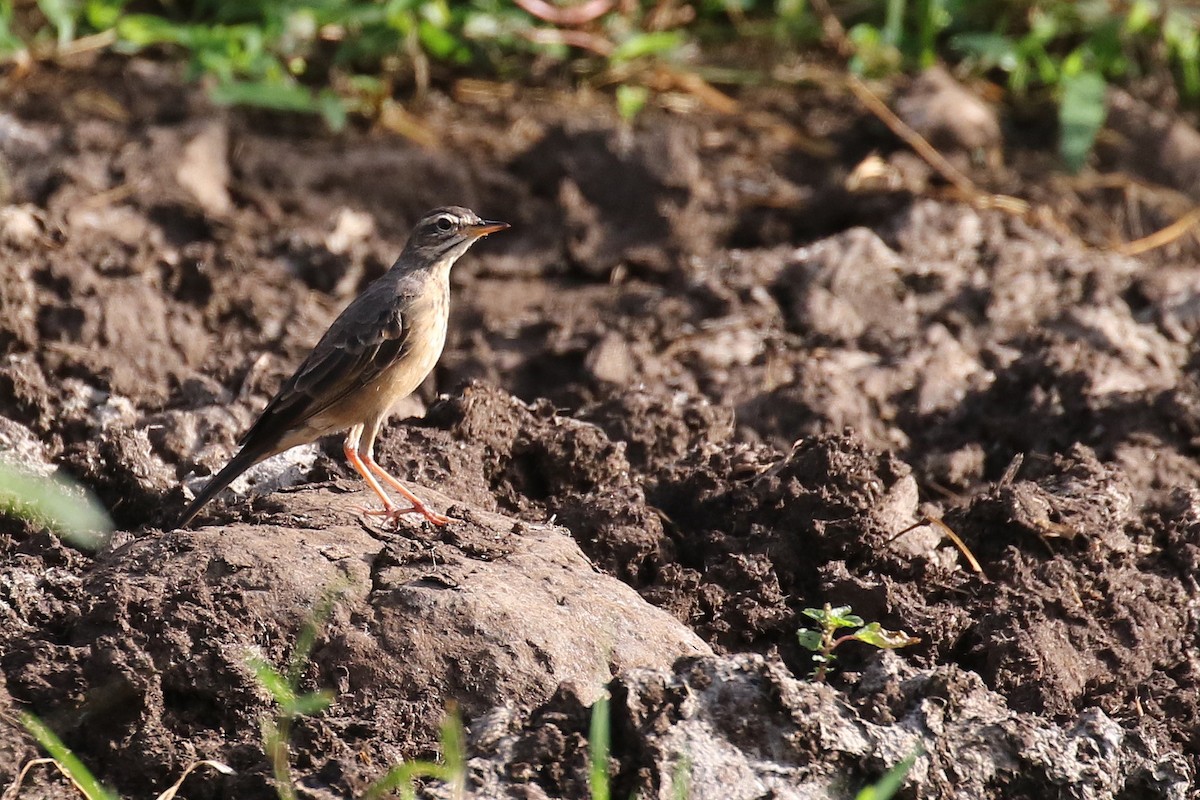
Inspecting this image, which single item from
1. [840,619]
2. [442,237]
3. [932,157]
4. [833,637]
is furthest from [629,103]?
[840,619]

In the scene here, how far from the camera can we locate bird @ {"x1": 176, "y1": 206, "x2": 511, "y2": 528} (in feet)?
21.4

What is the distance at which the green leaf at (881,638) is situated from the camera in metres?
5.20

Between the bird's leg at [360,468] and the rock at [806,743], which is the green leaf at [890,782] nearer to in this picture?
the rock at [806,743]

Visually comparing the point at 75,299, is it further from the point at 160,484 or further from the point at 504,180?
the point at 504,180

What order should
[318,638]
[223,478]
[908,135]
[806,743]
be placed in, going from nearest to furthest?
[806,743] → [318,638] → [223,478] → [908,135]

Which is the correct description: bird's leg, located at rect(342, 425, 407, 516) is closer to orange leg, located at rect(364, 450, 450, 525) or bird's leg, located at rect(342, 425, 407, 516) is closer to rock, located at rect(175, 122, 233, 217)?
orange leg, located at rect(364, 450, 450, 525)

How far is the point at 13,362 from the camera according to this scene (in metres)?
7.24

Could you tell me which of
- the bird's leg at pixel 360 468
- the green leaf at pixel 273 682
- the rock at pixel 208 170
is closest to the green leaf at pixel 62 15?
the rock at pixel 208 170

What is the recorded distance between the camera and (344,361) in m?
7.03

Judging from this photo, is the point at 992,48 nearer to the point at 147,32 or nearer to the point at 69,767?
the point at 147,32

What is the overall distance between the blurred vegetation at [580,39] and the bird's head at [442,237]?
248 cm

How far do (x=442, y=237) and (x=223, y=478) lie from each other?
192 cm

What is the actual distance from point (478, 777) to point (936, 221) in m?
5.98

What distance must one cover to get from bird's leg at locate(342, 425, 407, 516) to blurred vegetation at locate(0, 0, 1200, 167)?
11.9 feet
